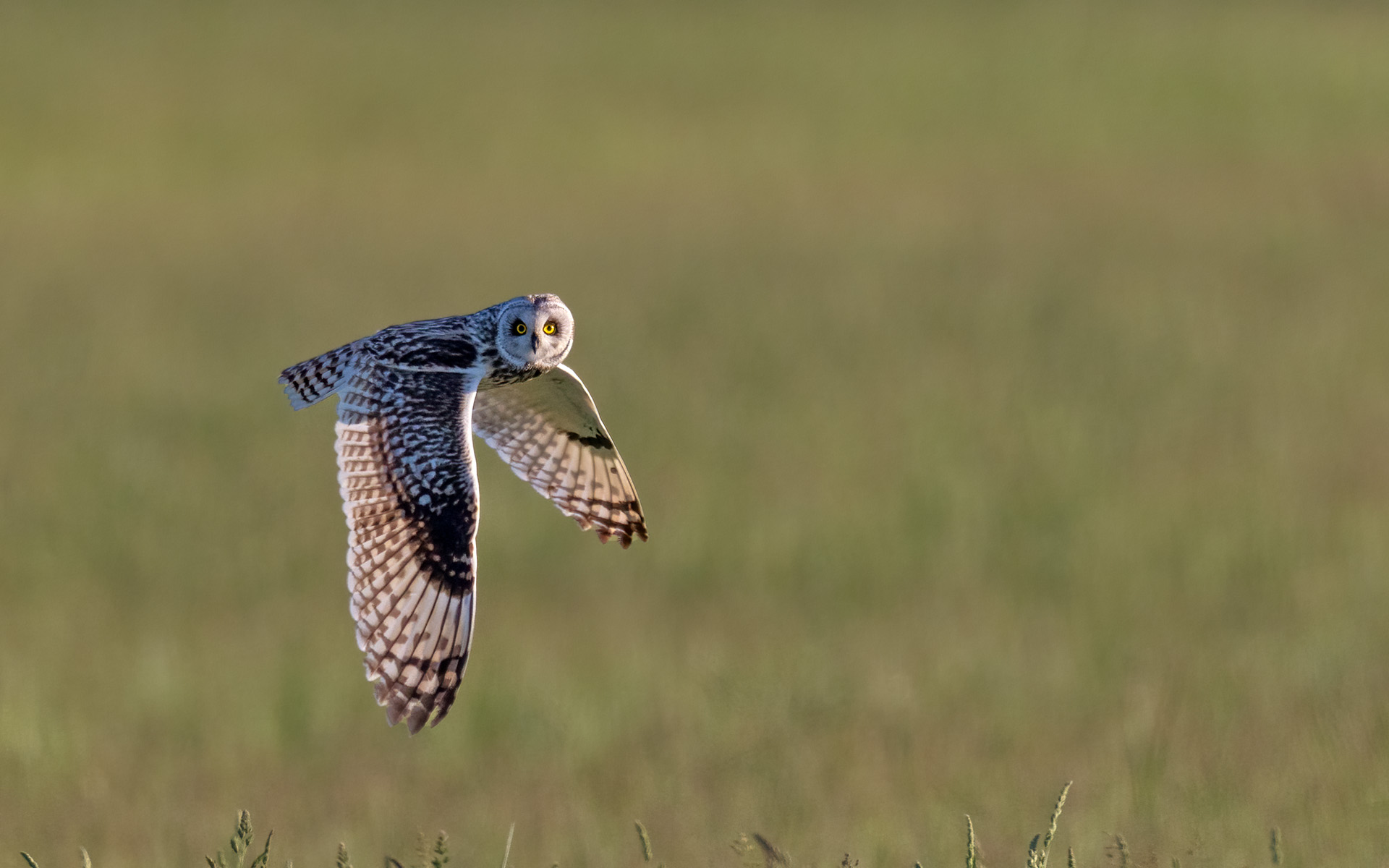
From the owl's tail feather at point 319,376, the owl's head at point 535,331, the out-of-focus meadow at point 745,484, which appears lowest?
the out-of-focus meadow at point 745,484

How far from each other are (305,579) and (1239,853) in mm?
8251

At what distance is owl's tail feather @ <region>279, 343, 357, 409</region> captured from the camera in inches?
169

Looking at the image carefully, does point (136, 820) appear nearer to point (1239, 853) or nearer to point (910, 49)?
point (1239, 853)

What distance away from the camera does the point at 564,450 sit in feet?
15.9

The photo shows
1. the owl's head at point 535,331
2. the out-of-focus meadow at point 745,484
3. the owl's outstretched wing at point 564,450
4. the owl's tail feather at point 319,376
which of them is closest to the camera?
the owl's head at point 535,331

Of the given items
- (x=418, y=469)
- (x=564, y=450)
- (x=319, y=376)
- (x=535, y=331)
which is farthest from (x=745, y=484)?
(x=535, y=331)

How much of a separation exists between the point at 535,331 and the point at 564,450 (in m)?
1.08

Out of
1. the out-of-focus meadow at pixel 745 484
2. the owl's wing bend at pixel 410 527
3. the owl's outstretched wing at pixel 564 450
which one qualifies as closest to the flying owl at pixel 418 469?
the owl's wing bend at pixel 410 527

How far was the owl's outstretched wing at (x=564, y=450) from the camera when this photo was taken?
4.73 metres

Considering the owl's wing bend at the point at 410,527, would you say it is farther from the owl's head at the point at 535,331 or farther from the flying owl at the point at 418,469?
the owl's head at the point at 535,331

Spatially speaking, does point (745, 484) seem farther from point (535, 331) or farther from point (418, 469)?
point (535, 331)

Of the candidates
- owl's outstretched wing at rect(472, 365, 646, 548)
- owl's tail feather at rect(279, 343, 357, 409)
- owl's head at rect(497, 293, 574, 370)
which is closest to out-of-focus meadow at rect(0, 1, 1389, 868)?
owl's outstretched wing at rect(472, 365, 646, 548)

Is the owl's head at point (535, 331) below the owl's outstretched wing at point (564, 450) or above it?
above

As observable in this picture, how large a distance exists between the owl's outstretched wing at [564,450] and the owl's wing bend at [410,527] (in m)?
0.57
